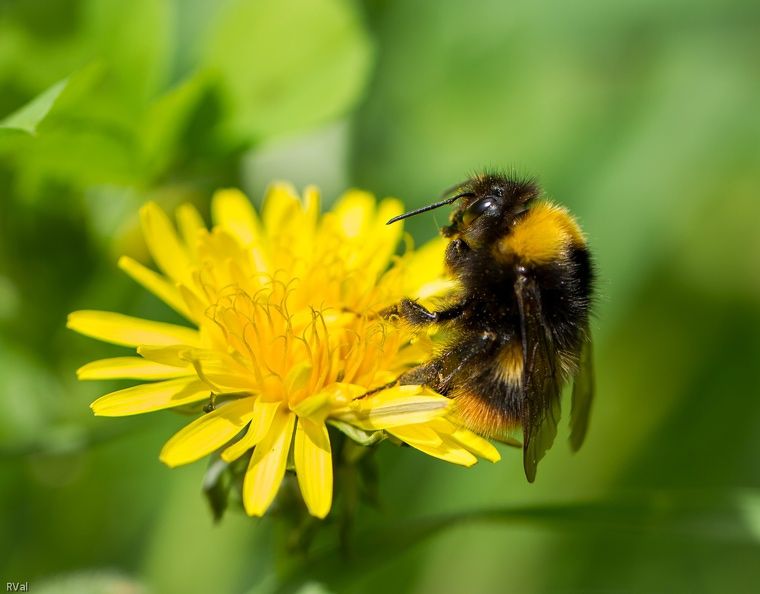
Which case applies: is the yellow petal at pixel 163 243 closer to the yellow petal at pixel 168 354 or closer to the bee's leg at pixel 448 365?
the yellow petal at pixel 168 354

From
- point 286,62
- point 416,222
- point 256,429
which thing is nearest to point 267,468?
point 256,429

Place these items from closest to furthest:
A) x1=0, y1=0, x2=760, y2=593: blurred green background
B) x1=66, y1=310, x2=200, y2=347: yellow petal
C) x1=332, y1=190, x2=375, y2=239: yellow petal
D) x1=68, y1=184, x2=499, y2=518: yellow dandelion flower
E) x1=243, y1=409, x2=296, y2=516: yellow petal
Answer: x1=243, y1=409, x2=296, y2=516: yellow petal → x1=68, y1=184, x2=499, y2=518: yellow dandelion flower → x1=66, y1=310, x2=200, y2=347: yellow petal → x1=0, y1=0, x2=760, y2=593: blurred green background → x1=332, y1=190, x2=375, y2=239: yellow petal

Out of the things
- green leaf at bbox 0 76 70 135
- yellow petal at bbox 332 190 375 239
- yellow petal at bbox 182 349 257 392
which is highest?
green leaf at bbox 0 76 70 135

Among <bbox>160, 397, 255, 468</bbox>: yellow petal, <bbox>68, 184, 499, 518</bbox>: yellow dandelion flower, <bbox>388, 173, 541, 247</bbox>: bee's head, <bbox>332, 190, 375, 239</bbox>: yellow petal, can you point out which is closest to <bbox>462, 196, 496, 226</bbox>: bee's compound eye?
<bbox>388, 173, 541, 247</bbox>: bee's head

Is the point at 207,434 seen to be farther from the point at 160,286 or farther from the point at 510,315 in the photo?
the point at 510,315

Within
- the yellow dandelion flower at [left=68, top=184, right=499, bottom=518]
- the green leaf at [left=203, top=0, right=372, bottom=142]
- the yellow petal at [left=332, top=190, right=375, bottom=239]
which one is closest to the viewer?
the yellow dandelion flower at [left=68, top=184, right=499, bottom=518]

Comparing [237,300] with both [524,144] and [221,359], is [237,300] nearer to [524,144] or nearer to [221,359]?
[221,359]

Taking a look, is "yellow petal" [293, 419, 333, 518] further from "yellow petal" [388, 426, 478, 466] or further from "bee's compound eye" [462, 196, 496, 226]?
"bee's compound eye" [462, 196, 496, 226]
